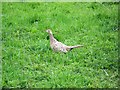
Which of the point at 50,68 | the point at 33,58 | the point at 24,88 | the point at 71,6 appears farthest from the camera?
the point at 71,6

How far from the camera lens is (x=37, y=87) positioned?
19.0 ft

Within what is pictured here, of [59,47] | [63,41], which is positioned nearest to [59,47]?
[59,47]

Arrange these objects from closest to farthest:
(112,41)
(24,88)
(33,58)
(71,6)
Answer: (24,88)
(33,58)
(112,41)
(71,6)

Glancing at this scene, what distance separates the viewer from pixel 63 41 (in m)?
7.75

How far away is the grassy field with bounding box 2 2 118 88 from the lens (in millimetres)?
6035

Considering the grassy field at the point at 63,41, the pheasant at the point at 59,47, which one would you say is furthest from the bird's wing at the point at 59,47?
the grassy field at the point at 63,41

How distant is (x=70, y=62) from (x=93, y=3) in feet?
12.2

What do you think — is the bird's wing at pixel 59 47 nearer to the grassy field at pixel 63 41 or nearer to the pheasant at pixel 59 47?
the pheasant at pixel 59 47

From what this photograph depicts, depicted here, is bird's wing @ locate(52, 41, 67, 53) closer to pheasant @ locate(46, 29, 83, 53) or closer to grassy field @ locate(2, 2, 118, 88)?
pheasant @ locate(46, 29, 83, 53)

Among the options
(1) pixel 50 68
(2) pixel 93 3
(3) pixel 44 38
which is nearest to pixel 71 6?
(2) pixel 93 3

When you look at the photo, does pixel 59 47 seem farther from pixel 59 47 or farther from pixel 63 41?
pixel 63 41

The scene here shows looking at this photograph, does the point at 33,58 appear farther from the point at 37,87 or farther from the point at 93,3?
the point at 93,3

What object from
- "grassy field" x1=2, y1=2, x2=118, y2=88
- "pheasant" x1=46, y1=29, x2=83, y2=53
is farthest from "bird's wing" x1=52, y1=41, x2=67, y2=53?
"grassy field" x1=2, y1=2, x2=118, y2=88

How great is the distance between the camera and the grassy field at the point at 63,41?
6.04m
